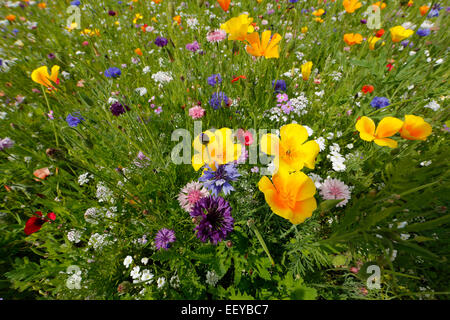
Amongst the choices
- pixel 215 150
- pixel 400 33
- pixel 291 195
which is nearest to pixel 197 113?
pixel 215 150

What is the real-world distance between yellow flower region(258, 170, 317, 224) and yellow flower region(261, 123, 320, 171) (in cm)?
6

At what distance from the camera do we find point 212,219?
106cm

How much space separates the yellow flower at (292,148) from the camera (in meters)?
0.95

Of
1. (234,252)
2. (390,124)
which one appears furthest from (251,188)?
(390,124)

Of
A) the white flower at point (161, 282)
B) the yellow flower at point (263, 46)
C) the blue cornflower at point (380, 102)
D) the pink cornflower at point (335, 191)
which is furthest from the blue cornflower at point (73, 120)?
the blue cornflower at point (380, 102)

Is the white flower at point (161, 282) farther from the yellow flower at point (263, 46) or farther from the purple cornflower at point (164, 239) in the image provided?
the yellow flower at point (263, 46)

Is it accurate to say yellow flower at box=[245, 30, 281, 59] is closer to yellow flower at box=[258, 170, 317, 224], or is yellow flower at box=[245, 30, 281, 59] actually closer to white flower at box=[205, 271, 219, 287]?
yellow flower at box=[258, 170, 317, 224]

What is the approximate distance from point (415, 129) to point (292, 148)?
0.55 metres

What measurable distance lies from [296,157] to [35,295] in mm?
2014

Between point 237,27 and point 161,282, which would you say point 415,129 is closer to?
point 237,27

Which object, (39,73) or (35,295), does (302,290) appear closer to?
(35,295)

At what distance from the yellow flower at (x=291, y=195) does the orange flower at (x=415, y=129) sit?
536 millimetres
